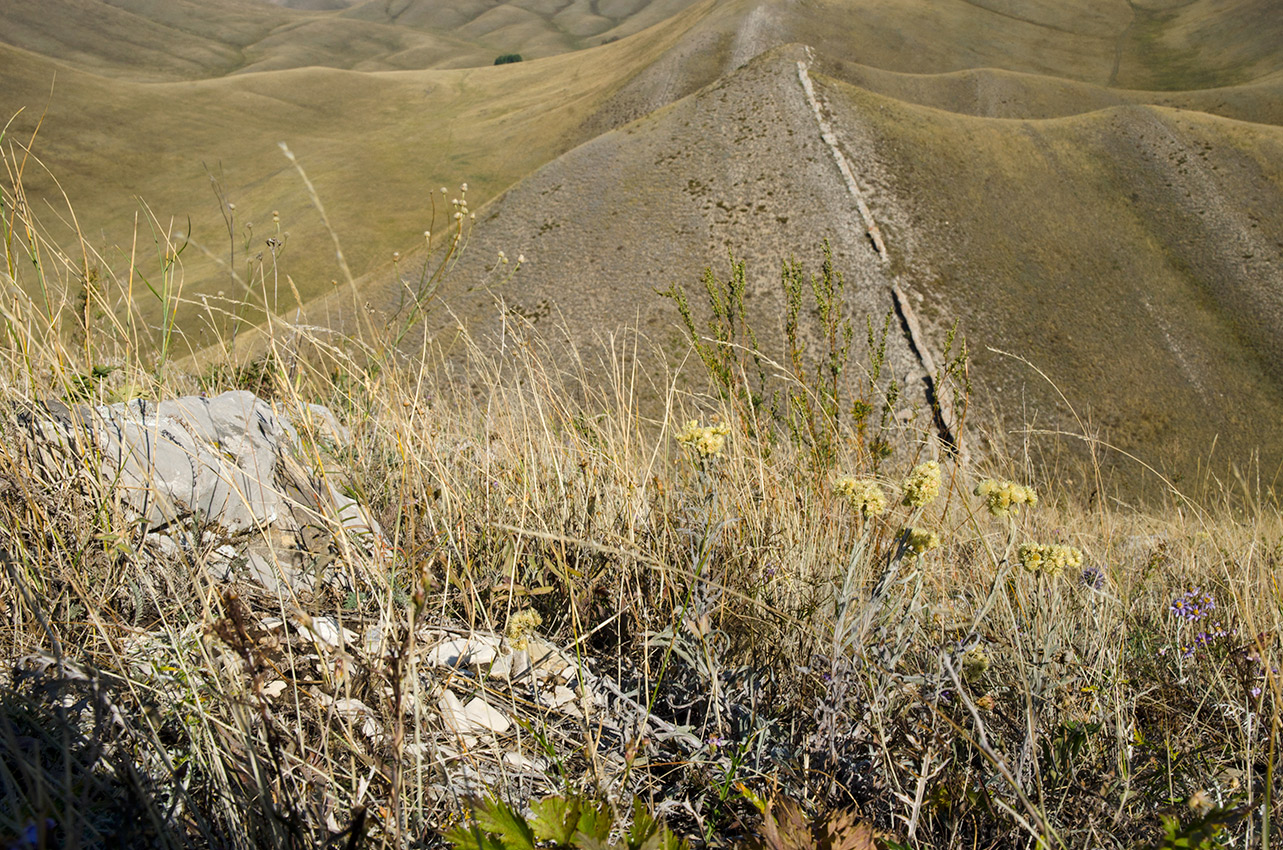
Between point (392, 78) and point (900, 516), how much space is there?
38759mm

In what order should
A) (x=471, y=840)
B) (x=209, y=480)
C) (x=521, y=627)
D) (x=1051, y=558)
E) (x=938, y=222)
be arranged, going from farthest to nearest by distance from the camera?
(x=938, y=222) → (x=209, y=480) → (x=521, y=627) → (x=1051, y=558) → (x=471, y=840)

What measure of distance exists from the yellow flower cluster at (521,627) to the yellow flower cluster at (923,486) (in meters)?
0.90

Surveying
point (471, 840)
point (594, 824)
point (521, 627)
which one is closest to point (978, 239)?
point (521, 627)

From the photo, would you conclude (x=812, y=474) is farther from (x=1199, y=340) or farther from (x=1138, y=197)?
(x=1138, y=197)

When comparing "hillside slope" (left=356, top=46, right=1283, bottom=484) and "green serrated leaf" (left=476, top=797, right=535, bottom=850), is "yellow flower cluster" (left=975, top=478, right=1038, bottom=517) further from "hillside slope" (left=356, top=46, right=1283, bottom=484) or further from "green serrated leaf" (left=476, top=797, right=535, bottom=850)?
"hillside slope" (left=356, top=46, right=1283, bottom=484)

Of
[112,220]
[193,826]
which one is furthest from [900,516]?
[112,220]

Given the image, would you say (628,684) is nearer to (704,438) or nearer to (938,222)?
(704,438)

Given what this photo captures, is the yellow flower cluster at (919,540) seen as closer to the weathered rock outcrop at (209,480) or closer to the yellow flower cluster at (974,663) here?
the yellow flower cluster at (974,663)

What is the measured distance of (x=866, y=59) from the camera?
61.0 feet

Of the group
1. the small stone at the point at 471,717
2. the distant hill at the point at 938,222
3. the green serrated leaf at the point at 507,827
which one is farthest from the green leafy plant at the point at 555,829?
the distant hill at the point at 938,222

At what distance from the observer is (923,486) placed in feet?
4.60

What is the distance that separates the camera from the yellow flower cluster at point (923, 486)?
1.38 metres

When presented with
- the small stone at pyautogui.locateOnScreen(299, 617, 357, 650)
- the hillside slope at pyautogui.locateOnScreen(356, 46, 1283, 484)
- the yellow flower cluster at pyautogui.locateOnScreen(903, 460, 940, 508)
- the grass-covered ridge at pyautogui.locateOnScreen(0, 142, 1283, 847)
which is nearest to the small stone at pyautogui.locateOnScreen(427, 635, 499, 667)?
the grass-covered ridge at pyautogui.locateOnScreen(0, 142, 1283, 847)

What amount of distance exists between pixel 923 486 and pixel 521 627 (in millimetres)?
987
